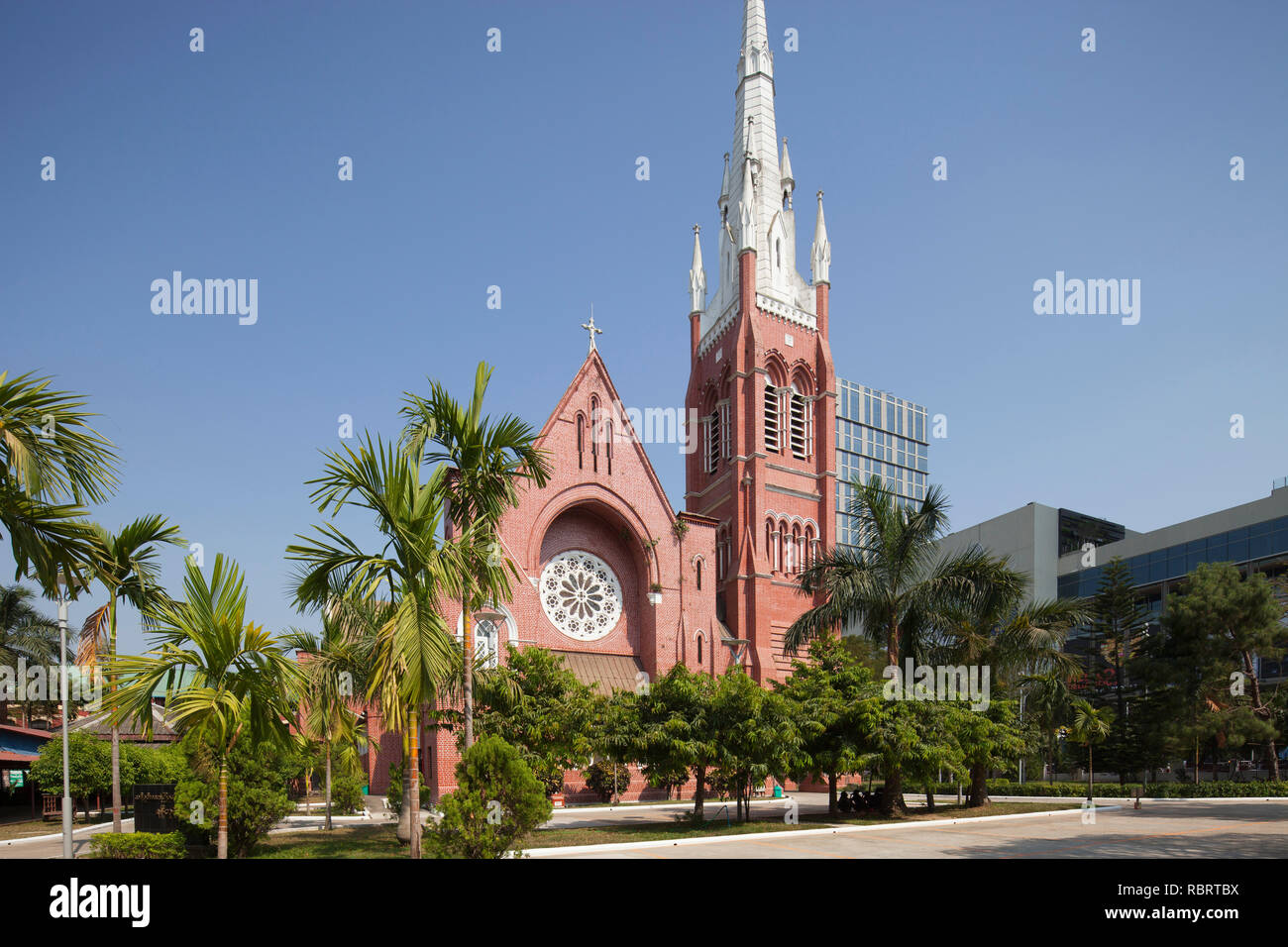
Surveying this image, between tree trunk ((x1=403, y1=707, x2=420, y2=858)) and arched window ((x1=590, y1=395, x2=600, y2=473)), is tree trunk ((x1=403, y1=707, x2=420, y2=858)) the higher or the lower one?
the lower one

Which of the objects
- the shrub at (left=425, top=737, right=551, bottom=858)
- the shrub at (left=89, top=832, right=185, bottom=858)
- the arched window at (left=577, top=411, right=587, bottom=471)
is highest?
the arched window at (left=577, top=411, right=587, bottom=471)

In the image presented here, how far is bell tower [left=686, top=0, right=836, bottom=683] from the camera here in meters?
46.6

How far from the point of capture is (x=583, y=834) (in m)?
20.8

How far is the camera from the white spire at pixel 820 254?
54281 mm

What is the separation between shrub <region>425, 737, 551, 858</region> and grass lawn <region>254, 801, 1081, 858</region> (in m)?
1.64

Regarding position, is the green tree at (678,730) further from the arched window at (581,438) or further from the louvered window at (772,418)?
the louvered window at (772,418)

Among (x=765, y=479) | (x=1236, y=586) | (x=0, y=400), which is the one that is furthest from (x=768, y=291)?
(x=0, y=400)

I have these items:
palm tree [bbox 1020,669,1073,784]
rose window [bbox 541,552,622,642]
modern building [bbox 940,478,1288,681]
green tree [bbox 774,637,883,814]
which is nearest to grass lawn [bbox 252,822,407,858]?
green tree [bbox 774,637,883,814]

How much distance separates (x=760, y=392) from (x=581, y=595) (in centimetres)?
1636

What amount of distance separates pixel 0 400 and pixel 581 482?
1241 inches

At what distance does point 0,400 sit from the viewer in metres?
8.31

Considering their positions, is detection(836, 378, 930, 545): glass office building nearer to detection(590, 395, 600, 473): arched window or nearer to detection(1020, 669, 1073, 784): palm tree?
detection(590, 395, 600, 473): arched window

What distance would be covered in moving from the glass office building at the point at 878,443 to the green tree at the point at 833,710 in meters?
67.8
